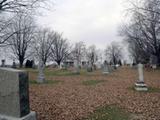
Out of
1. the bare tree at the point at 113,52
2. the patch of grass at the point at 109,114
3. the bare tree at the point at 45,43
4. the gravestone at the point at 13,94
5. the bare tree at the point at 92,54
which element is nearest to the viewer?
the gravestone at the point at 13,94

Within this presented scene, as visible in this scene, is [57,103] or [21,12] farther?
[21,12]

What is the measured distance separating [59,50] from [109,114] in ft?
213

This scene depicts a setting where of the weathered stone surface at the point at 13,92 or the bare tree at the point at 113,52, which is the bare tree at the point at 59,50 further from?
the weathered stone surface at the point at 13,92

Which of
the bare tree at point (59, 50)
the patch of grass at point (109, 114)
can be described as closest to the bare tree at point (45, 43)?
the bare tree at point (59, 50)

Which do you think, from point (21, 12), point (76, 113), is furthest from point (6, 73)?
point (21, 12)

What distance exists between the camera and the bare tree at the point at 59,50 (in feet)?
231

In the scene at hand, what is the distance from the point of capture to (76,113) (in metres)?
7.07

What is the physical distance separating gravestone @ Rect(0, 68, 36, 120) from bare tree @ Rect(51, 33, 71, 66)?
212 feet

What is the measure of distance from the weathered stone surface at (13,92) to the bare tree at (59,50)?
64472 millimetres

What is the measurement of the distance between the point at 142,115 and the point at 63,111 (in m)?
2.62

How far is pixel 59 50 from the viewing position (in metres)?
71.4

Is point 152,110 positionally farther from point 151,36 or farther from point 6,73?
point 151,36

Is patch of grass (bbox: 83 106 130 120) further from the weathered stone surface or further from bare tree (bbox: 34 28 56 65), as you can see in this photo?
bare tree (bbox: 34 28 56 65)

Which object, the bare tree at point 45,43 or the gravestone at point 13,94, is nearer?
the gravestone at point 13,94
